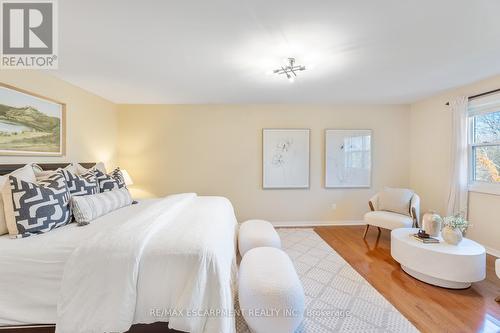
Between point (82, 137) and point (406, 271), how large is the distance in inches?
186

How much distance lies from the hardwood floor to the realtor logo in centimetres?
373

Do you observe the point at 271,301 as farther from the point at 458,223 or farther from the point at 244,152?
the point at 244,152

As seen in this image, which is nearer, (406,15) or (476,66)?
(406,15)

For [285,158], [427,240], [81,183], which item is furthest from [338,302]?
[81,183]

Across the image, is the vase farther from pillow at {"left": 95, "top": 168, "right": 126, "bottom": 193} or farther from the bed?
pillow at {"left": 95, "top": 168, "right": 126, "bottom": 193}

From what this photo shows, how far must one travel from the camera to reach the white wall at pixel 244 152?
4090 mm

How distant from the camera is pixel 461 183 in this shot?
3168 mm

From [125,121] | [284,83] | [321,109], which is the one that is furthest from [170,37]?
[321,109]

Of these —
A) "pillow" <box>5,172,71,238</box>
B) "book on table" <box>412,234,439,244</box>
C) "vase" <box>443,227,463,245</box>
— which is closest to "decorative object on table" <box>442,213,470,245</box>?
"vase" <box>443,227,463,245</box>

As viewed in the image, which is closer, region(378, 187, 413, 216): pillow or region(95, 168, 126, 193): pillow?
region(95, 168, 126, 193): pillow

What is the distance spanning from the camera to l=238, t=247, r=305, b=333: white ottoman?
1402 millimetres

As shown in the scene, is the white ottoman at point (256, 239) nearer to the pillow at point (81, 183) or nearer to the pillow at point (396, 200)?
the pillow at point (81, 183)

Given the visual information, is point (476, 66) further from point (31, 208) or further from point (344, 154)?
point (31, 208)

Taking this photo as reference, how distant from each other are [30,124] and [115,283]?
2.35 m
